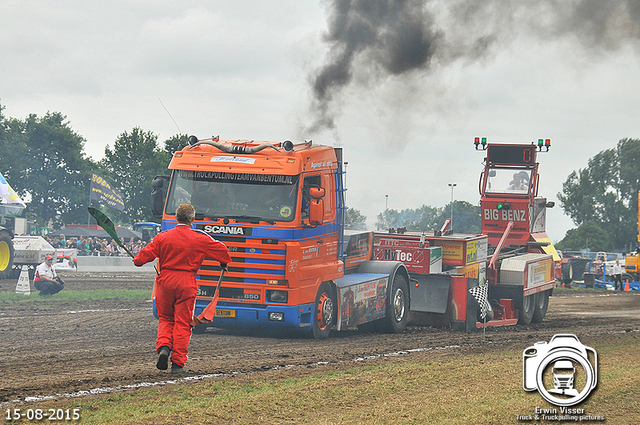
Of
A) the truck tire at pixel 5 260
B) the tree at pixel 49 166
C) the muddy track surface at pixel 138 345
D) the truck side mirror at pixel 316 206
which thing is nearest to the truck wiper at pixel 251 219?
the truck side mirror at pixel 316 206

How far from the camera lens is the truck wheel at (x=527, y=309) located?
17.1 m

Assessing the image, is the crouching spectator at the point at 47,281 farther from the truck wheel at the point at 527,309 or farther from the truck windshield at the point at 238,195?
the truck wheel at the point at 527,309

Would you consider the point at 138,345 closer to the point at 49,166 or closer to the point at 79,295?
the point at 79,295

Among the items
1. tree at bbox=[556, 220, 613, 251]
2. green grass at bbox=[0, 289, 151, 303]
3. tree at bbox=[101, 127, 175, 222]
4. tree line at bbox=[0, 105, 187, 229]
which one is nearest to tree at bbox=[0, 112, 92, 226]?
tree line at bbox=[0, 105, 187, 229]

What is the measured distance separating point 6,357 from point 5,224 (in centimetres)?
1534

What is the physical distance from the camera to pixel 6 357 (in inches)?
392

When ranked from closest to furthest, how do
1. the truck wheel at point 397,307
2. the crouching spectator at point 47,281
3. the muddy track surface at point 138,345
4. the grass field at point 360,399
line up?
1. the grass field at point 360,399
2. the muddy track surface at point 138,345
3. the truck wheel at point 397,307
4. the crouching spectator at point 47,281

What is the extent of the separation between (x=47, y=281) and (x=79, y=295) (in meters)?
1.31

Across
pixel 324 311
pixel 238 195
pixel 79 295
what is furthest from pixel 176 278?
pixel 79 295

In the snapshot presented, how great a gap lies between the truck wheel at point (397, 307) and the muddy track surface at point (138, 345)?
347mm

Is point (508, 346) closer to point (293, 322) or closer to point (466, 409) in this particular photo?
point (293, 322)

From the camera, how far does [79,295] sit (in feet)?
69.1

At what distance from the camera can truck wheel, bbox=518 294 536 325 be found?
17.1 m

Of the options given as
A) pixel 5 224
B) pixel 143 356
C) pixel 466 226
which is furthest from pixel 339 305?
pixel 466 226
